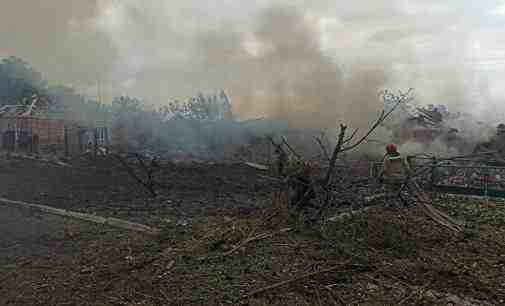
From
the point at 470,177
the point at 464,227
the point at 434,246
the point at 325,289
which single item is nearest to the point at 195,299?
the point at 325,289

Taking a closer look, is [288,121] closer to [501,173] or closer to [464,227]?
[501,173]

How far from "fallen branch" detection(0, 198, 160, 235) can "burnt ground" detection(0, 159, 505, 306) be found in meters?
0.24

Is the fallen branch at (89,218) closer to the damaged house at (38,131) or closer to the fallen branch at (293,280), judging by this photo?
the fallen branch at (293,280)

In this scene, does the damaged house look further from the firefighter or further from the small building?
the firefighter

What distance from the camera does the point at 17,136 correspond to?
25375 mm

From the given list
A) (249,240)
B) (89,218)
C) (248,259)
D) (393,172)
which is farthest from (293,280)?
(393,172)

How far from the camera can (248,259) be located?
635cm

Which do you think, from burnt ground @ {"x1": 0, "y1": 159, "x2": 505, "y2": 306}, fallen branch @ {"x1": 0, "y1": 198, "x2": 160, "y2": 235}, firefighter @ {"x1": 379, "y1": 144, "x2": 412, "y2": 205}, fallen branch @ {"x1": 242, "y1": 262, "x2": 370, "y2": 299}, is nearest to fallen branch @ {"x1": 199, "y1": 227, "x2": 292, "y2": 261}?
burnt ground @ {"x1": 0, "y1": 159, "x2": 505, "y2": 306}

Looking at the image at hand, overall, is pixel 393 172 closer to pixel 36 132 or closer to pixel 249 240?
pixel 249 240

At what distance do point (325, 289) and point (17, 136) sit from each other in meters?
23.8

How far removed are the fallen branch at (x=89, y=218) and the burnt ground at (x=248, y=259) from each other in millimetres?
237

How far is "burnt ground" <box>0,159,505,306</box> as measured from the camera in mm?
5375

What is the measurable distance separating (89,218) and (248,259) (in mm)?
4066

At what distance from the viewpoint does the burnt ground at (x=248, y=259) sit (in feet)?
17.6
